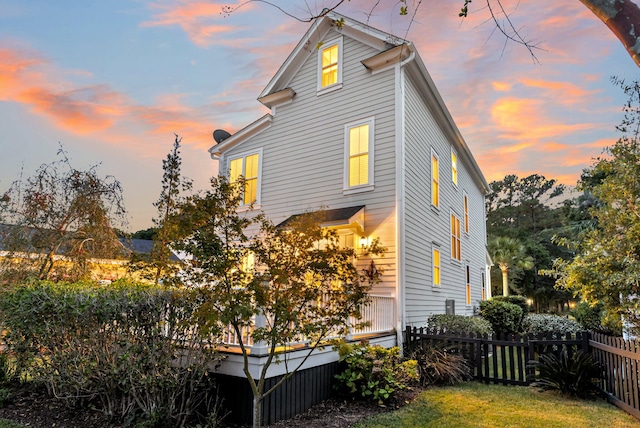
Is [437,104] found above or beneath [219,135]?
above

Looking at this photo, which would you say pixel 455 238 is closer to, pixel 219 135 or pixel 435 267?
pixel 435 267

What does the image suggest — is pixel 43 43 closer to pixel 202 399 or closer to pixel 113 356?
pixel 113 356

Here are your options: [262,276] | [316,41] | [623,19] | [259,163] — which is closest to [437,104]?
[316,41]

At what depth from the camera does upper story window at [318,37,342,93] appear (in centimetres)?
1087

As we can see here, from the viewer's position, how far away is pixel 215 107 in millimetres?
12867

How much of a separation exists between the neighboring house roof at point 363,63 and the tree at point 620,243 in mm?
5036

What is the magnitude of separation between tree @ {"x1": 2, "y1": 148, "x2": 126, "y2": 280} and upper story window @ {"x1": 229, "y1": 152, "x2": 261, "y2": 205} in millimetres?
4270

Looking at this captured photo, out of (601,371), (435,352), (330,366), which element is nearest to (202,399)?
(330,366)

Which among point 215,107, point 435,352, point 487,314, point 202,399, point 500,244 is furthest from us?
point 500,244

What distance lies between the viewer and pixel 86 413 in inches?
204

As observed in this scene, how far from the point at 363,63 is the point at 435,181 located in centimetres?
425

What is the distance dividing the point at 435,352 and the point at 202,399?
4.73 metres

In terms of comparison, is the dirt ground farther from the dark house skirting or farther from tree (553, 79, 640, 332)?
tree (553, 79, 640, 332)

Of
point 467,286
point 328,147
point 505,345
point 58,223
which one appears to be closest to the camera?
point 505,345
